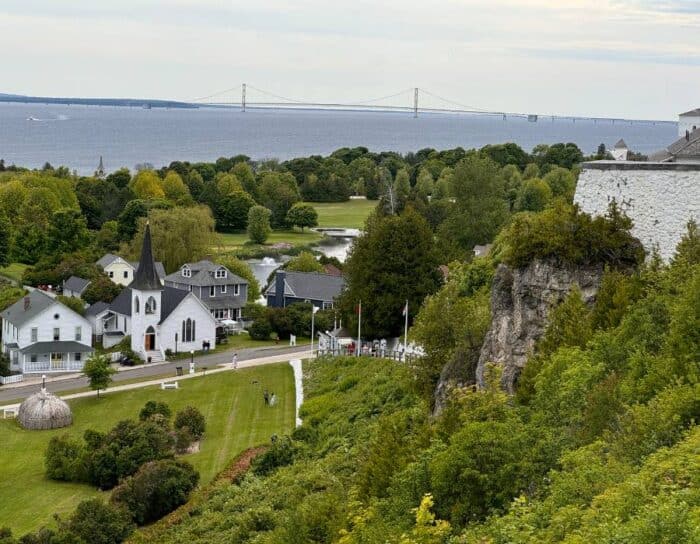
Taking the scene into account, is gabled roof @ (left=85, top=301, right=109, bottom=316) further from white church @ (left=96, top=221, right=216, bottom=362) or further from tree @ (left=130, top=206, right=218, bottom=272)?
tree @ (left=130, top=206, right=218, bottom=272)

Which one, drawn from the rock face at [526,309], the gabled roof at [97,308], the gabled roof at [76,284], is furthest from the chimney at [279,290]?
the rock face at [526,309]

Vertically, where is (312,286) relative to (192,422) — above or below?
above

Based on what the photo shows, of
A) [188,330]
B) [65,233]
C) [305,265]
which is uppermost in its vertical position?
[65,233]

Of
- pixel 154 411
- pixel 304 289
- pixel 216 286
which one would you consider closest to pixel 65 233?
pixel 216 286

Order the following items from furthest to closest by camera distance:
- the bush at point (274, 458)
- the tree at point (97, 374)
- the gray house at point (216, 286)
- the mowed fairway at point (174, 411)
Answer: the gray house at point (216, 286) < the tree at point (97, 374) < the mowed fairway at point (174, 411) < the bush at point (274, 458)

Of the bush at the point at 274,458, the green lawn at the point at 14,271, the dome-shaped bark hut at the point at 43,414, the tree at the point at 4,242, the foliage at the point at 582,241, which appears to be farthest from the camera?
the tree at the point at 4,242

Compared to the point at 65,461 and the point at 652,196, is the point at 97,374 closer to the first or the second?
the point at 65,461

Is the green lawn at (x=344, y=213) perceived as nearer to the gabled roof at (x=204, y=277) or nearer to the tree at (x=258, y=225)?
the tree at (x=258, y=225)

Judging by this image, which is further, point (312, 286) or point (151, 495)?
point (312, 286)

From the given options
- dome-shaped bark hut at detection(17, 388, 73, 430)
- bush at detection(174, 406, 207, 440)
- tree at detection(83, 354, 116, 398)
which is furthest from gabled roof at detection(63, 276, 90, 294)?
bush at detection(174, 406, 207, 440)
